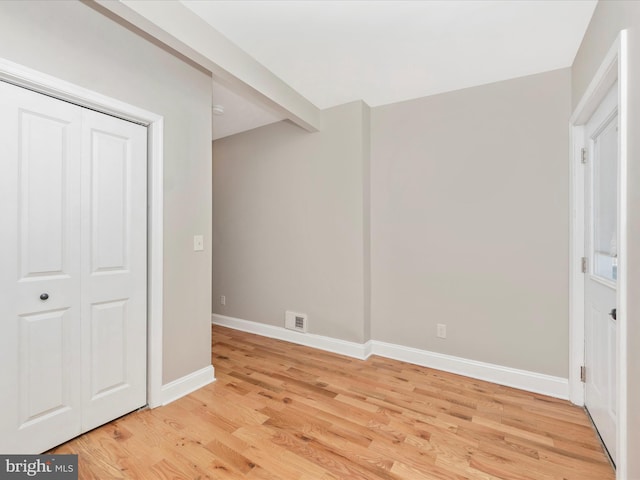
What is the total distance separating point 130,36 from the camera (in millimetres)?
1972

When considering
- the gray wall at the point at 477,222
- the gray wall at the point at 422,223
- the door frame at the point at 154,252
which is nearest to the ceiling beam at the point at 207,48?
the door frame at the point at 154,252

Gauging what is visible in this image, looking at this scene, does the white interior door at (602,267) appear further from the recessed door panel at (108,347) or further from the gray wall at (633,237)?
the recessed door panel at (108,347)

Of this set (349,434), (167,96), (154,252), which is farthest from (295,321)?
(167,96)

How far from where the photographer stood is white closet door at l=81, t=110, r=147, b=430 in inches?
72.4

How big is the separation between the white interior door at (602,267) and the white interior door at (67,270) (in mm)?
2843

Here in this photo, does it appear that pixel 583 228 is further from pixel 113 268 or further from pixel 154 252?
pixel 113 268

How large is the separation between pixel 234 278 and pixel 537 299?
3.26m

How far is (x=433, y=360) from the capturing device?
9.43 feet

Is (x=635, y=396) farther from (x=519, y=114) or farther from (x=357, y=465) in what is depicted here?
(x=519, y=114)

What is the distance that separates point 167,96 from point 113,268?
1248 mm

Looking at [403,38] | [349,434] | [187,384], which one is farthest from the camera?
[187,384]

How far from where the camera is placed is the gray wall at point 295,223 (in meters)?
3.15

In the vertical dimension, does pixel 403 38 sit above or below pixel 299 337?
above

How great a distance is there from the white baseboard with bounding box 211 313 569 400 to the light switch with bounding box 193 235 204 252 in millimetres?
1595
